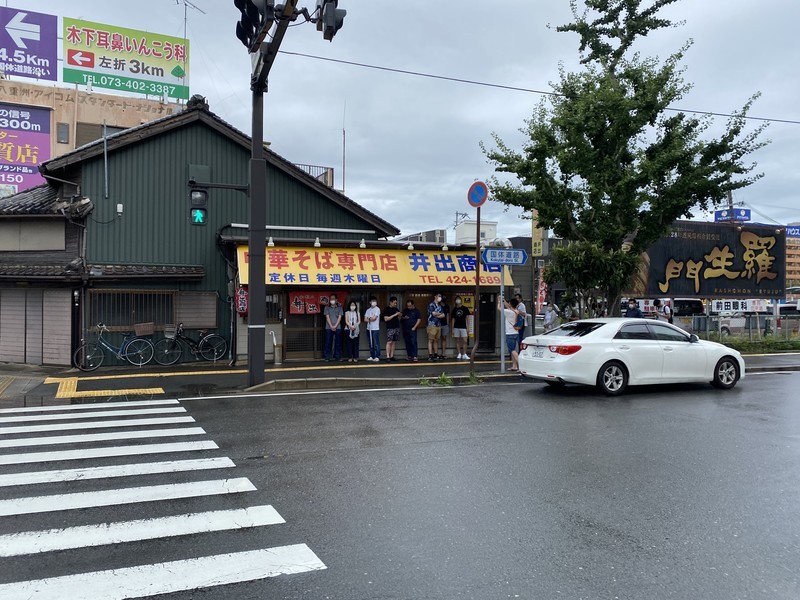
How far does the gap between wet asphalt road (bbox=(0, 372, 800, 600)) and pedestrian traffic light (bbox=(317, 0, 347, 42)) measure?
5358mm

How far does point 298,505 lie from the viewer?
16.7ft

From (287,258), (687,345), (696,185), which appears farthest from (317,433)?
(696,185)

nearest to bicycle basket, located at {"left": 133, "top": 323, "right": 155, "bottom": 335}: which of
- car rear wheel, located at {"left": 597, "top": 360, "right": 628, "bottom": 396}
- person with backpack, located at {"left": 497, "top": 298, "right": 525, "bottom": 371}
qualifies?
person with backpack, located at {"left": 497, "top": 298, "right": 525, "bottom": 371}

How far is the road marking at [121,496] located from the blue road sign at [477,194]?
8780mm

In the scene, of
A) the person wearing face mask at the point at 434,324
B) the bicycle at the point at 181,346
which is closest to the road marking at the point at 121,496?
the bicycle at the point at 181,346

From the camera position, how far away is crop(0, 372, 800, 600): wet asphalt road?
377 centimetres

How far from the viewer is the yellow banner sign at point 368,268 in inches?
621

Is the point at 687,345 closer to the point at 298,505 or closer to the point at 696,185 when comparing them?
the point at 696,185

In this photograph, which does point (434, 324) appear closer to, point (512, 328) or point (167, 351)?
point (512, 328)

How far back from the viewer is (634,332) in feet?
36.6

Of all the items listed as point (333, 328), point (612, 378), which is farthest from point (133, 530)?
point (333, 328)

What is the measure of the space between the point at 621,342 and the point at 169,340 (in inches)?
444

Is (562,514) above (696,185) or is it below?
below

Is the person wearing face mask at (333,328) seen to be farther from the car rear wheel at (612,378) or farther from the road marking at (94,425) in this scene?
the car rear wheel at (612,378)
